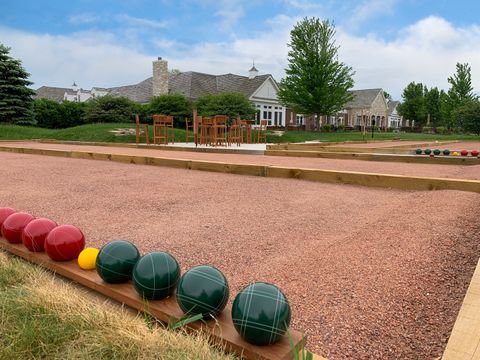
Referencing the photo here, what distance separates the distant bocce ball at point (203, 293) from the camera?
1.62 meters

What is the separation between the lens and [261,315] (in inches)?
57.1

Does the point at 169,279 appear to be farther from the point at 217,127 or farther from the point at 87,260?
the point at 217,127

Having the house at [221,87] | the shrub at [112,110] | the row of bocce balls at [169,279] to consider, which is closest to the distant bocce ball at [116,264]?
the row of bocce balls at [169,279]

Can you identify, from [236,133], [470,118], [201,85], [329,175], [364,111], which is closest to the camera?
[329,175]

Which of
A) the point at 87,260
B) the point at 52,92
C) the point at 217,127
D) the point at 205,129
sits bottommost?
the point at 87,260

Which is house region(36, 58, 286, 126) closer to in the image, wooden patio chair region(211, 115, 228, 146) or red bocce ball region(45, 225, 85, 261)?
wooden patio chair region(211, 115, 228, 146)

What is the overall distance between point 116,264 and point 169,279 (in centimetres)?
37

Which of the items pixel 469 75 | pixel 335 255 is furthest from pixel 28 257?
pixel 469 75

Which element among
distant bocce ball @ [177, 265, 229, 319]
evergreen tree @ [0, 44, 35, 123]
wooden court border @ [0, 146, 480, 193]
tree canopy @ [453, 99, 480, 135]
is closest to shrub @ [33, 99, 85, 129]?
evergreen tree @ [0, 44, 35, 123]

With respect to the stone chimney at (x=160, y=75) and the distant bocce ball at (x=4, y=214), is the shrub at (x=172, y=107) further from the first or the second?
the distant bocce ball at (x=4, y=214)

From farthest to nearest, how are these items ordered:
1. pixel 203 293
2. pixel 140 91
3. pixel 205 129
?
pixel 140 91, pixel 205 129, pixel 203 293

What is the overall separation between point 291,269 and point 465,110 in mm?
35212

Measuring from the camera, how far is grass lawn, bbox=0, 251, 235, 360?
141 cm

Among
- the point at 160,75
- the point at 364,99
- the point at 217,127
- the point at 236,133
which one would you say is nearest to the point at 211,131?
the point at 217,127
